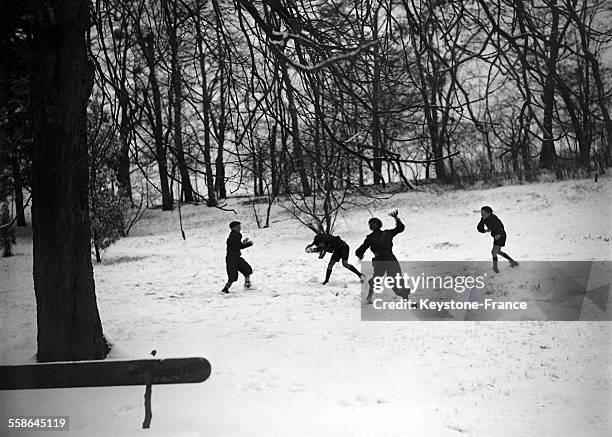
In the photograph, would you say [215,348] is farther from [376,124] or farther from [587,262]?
[587,262]

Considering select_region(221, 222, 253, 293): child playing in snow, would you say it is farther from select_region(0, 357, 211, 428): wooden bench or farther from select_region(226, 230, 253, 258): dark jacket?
select_region(0, 357, 211, 428): wooden bench

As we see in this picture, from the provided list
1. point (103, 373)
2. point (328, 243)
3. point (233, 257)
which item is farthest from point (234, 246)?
point (103, 373)

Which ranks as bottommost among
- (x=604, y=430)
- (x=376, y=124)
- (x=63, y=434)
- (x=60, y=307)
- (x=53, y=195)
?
(x=604, y=430)

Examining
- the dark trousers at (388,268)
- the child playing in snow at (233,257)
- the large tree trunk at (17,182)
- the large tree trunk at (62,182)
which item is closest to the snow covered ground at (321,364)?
the child playing in snow at (233,257)

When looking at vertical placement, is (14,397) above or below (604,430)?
above

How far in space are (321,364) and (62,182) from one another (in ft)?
10.8

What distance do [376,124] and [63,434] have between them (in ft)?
11.2

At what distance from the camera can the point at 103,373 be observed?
12.4 ft

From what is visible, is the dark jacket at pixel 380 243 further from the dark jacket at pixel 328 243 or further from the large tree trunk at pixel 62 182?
the large tree trunk at pixel 62 182

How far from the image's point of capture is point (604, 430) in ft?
14.9

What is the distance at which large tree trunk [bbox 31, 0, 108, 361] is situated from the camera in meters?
4.46

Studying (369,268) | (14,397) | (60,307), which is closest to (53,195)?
(60,307)

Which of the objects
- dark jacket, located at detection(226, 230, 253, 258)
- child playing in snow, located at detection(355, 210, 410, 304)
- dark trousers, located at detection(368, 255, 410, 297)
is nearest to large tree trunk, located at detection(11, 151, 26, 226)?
dark jacket, located at detection(226, 230, 253, 258)

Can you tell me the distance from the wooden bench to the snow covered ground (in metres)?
0.63
